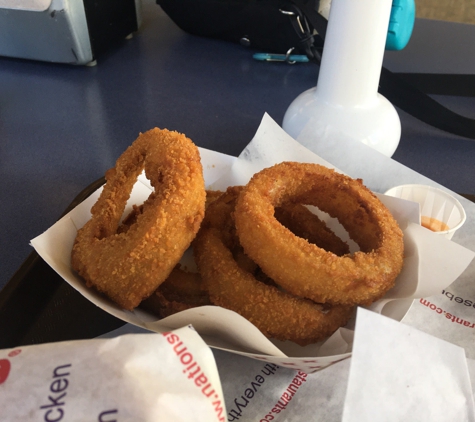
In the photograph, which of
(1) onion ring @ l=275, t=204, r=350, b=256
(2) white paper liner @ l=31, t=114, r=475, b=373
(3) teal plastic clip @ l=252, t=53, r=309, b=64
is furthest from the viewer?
(3) teal plastic clip @ l=252, t=53, r=309, b=64

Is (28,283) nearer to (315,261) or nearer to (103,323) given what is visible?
(103,323)

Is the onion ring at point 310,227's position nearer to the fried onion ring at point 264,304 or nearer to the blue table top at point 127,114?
the fried onion ring at point 264,304

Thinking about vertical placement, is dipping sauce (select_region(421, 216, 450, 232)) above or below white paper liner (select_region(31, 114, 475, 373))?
below

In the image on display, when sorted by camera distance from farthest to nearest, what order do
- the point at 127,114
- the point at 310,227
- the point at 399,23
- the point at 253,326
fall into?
the point at 127,114, the point at 399,23, the point at 310,227, the point at 253,326

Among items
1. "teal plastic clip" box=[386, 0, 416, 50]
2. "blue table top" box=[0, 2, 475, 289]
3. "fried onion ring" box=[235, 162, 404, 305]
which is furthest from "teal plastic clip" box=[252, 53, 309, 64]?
"fried onion ring" box=[235, 162, 404, 305]

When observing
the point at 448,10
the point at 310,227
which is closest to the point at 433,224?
the point at 310,227

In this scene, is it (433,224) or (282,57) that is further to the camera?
(282,57)

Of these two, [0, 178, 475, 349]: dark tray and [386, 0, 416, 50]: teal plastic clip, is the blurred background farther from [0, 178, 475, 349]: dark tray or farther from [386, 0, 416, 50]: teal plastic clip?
[0, 178, 475, 349]: dark tray

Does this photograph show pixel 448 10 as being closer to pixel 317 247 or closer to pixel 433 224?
pixel 433 224
